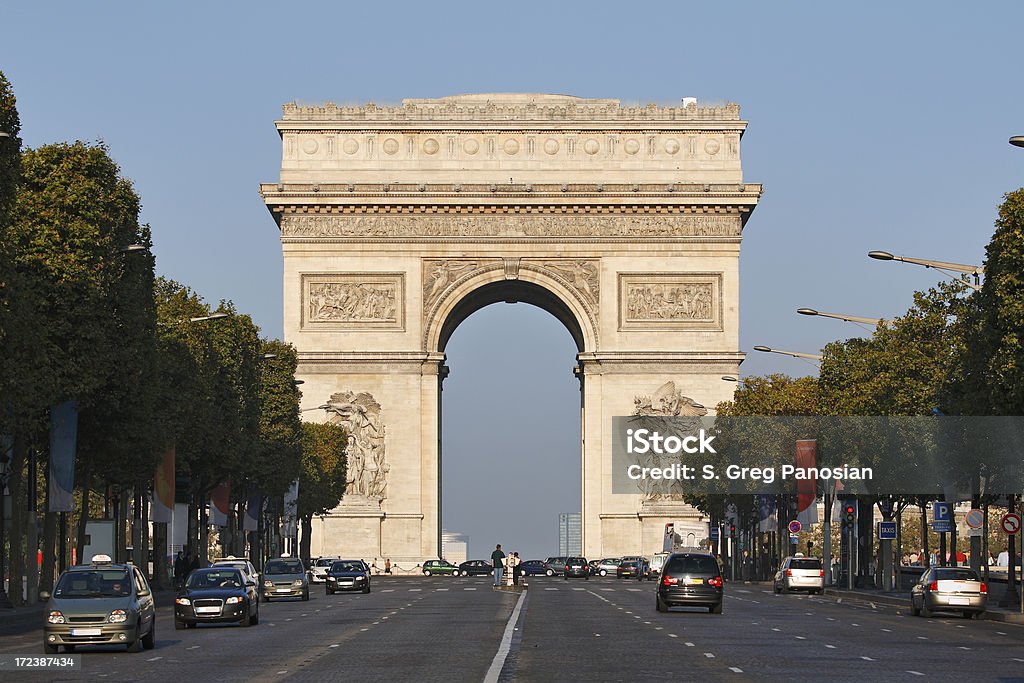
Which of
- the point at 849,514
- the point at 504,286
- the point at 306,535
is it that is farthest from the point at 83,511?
the point at 306,535

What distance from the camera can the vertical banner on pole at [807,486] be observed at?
8681 cm

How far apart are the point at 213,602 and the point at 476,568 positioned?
8494 cm

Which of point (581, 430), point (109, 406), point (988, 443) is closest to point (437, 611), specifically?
point (109, 406)

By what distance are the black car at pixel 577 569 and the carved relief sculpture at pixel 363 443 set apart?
37.3ft

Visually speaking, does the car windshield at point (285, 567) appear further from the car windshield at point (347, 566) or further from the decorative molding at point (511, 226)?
the decorative molding at point (511, 226)

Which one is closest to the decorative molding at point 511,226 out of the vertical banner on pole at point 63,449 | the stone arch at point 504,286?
the stone arch at point 504,286

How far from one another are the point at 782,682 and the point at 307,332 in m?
84.6

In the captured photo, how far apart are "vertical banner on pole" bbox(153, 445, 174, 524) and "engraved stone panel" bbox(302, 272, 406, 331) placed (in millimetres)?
38575

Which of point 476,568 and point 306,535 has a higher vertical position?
point 306,535

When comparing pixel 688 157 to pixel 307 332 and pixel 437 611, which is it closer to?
pixel 307 332

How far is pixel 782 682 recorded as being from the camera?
2891 centimetres

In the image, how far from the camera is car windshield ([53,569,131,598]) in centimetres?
3741

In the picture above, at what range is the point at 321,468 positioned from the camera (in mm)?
107375

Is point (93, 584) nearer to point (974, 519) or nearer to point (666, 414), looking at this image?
point (974, 519)
